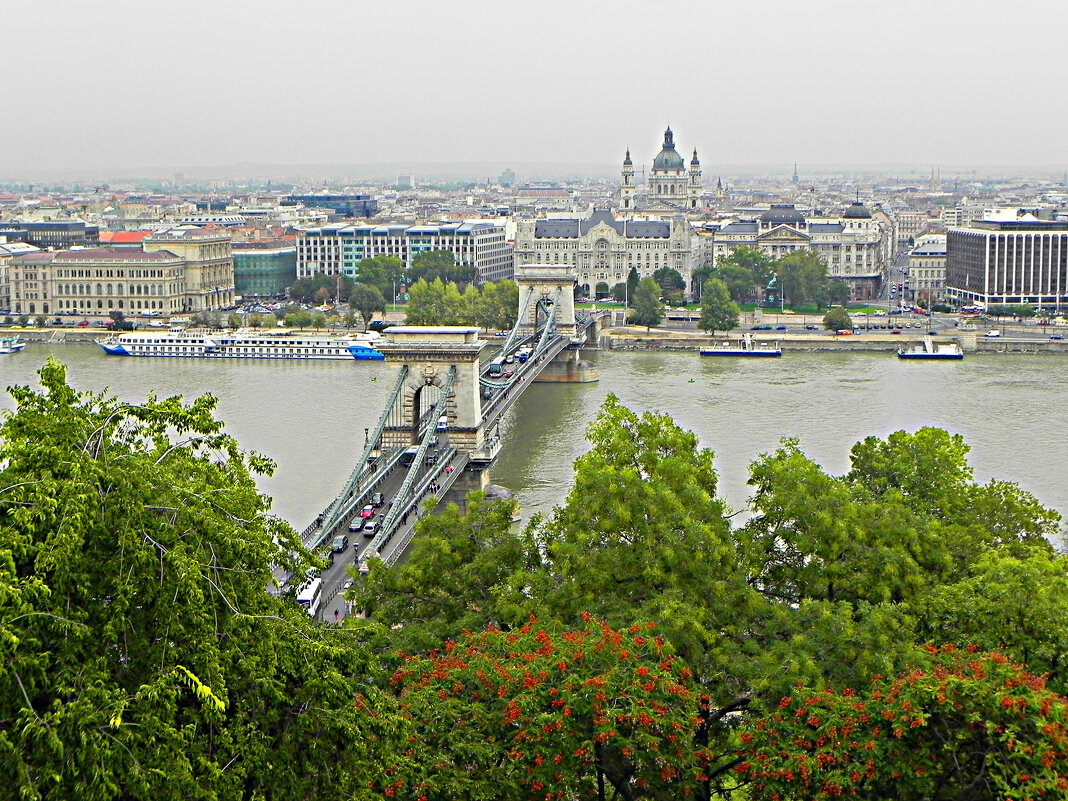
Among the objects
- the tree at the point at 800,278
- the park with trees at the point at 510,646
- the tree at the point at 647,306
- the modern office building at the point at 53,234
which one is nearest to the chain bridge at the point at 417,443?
the park with trees at the point at 510,646

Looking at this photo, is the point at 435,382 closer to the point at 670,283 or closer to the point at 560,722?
the point at 560,722

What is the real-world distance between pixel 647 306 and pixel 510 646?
3377 cm

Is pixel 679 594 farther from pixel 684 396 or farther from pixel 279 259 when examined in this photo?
pixel 279 259

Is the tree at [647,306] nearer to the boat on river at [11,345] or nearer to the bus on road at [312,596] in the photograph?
the boat on river at [11,345]

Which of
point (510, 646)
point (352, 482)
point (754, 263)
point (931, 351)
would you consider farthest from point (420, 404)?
point (754, 263)

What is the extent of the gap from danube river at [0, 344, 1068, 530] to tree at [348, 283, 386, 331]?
7.31 m

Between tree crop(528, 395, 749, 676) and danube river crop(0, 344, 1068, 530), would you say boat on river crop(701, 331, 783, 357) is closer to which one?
danube river crop(0, 344, 1068, 530)

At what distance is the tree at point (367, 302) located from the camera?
4194 cm

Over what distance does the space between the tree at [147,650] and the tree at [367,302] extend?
3521cm

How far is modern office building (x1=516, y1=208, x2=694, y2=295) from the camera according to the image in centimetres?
5125

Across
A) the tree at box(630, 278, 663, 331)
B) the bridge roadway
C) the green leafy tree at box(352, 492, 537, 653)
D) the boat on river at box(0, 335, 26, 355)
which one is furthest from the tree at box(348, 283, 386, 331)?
the green leafy tree at box(352, 492, 537, 653)

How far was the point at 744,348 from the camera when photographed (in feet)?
121

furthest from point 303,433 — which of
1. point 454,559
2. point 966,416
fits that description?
point 454,559

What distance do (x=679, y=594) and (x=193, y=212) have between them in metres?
74.3
